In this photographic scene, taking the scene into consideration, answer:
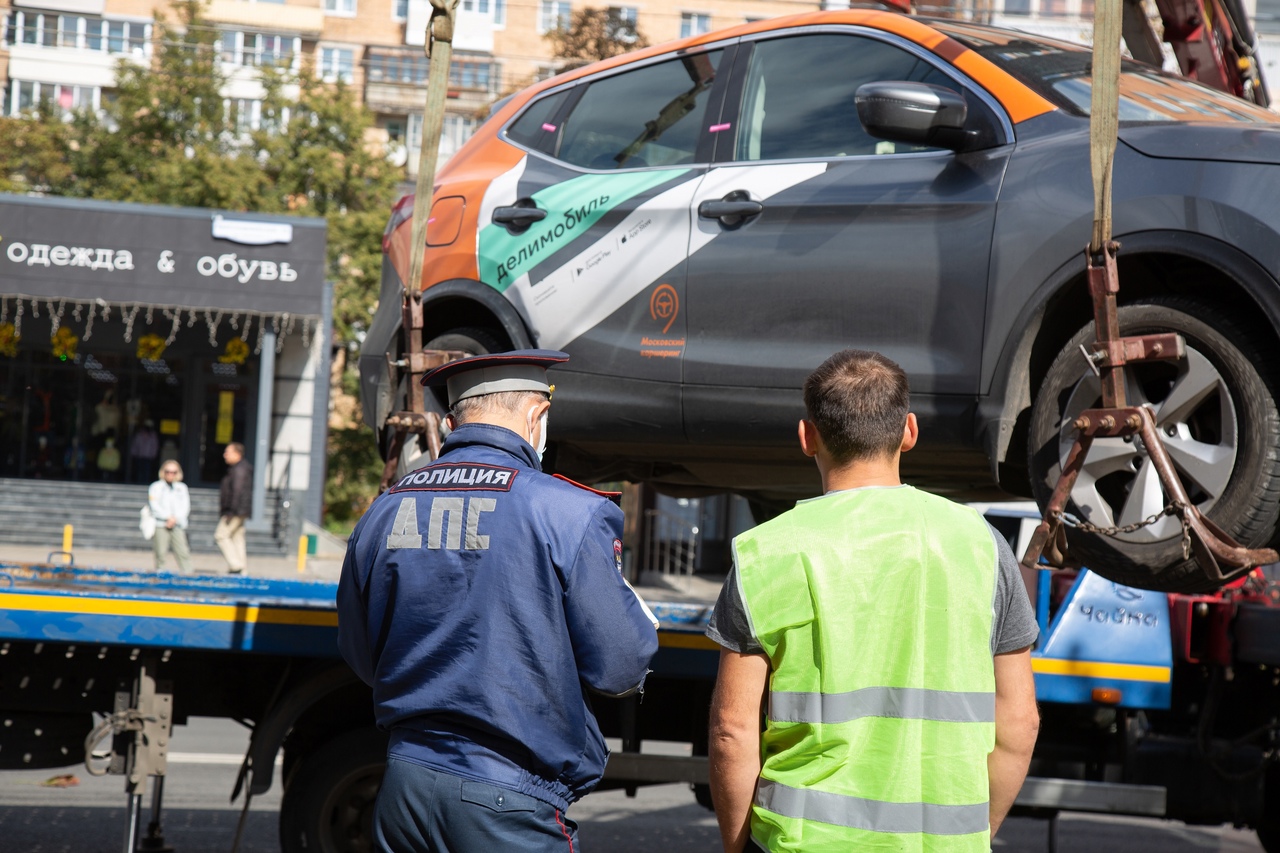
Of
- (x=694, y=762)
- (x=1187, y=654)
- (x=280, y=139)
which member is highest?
(x=280, y=139)

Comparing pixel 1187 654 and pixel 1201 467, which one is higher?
pixel 1201 467

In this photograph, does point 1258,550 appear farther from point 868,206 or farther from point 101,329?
point 101,329

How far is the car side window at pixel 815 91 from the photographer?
12.6 ft

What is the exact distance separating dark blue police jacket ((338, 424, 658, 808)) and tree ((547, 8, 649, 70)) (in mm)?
21625

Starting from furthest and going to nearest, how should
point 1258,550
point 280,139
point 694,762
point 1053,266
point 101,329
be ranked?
1. point 280,139
2. point 101,329
3. point 694,762
4. point 1053,266
5. point 1258,550

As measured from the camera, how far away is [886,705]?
80.5 inches

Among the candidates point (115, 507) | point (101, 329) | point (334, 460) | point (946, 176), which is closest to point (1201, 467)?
point (946, 176)

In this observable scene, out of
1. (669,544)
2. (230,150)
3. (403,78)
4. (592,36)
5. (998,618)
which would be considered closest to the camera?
(998,618)

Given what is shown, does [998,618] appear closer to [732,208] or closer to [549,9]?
[732,208]

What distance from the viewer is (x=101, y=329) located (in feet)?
77.4

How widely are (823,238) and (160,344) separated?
21529 millimetres

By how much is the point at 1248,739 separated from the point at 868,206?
2.94 metres

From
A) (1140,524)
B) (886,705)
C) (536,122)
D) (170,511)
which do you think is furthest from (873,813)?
(170,511)

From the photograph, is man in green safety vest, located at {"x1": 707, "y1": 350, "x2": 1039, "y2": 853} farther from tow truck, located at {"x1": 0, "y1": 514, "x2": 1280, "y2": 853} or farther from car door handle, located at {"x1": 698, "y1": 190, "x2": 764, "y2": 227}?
tow truck, located at {"x1": 0, "y1": 514, "x2": 1280, "y2": 853}
